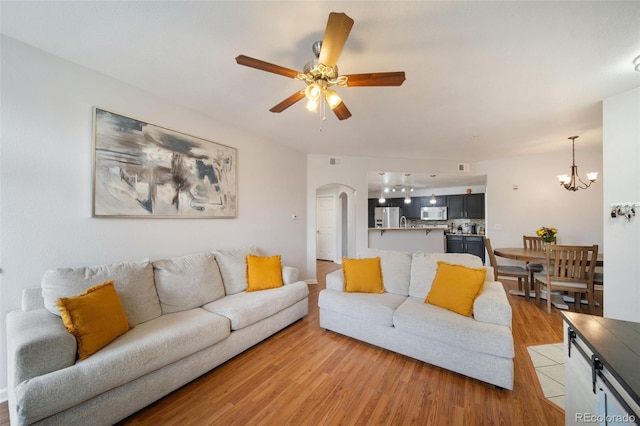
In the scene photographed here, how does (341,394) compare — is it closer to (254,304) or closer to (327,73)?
(254,304)

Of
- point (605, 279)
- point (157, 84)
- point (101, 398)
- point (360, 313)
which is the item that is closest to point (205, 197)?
point (157, 84)

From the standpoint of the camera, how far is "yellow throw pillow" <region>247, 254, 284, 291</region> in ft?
9.35

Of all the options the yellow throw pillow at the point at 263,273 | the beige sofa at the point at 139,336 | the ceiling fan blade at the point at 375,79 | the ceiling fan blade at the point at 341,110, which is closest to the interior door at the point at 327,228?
the yellow throw pillow at the point at 263,273

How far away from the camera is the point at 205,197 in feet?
9.79

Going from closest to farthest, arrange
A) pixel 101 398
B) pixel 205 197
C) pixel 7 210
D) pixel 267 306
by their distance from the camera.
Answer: pixel 101 398
pixel 7 210
pixel 267 306
pixel 205 197

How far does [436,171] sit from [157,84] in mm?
5141

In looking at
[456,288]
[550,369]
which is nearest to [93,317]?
[456,288]

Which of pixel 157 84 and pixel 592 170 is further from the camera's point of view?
pixel 592 170

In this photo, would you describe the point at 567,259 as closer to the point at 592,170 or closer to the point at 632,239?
the point at 632,239

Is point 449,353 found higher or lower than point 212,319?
lower

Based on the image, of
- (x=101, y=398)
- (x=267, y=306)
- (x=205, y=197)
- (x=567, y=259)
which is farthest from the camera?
(x=567, y=259)

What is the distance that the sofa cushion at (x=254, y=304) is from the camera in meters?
2.23

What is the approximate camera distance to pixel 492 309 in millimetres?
1951

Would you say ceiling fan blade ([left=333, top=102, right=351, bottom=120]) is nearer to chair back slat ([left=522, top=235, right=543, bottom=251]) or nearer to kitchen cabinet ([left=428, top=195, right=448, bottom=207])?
chair back slat ([left=522, top=235, right=543, bottom=251])
